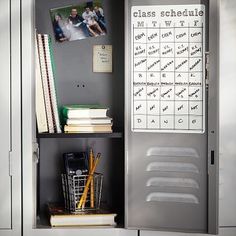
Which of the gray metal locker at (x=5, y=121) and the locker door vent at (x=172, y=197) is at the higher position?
the gray metal locker at (x=5, y=121)

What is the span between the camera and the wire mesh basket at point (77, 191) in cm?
199

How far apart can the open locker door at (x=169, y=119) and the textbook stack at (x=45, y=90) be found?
354mm

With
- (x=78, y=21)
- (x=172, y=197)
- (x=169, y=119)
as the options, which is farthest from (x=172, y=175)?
(x=78, y=21)

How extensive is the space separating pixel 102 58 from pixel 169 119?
0.54m

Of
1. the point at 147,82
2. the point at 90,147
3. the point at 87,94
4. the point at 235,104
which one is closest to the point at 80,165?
the point at 90,147

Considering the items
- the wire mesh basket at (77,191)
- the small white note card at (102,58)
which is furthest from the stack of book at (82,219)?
the small white note card at (102,58)

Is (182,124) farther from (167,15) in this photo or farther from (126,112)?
(167,15)

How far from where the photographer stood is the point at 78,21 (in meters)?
2.13

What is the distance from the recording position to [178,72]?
1.84 meters

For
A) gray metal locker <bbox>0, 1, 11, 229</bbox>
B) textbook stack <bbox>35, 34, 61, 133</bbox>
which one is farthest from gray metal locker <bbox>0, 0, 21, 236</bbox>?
textbook stack <bbox>35, 34, 61, 133</bbox>

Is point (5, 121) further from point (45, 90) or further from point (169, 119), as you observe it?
point (169, 119)

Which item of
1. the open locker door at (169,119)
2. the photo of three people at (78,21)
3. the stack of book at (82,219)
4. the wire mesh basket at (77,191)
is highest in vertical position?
the photo of three people at (78,21)

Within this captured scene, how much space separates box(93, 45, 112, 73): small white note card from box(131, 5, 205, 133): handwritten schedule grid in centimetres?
33

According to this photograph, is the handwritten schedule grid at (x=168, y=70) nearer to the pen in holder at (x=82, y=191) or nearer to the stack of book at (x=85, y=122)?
the stack of book at (x=85, y=122)
